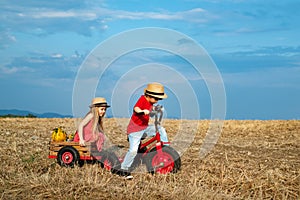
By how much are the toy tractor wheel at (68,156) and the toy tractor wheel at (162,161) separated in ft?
4.63

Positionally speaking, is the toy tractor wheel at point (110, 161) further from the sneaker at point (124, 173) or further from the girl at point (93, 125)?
the girl at point (93, 125)

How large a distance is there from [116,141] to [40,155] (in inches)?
141

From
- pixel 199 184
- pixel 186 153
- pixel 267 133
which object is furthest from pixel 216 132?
pixel 199 184

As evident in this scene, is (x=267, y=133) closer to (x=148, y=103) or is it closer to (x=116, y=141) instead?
(x=116, y=141)

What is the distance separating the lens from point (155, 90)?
24.4 feet

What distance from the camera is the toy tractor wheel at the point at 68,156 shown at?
7996 millimetres

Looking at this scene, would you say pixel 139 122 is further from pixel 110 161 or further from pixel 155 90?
pixel 110 161

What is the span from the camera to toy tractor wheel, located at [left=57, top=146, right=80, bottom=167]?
26.2 ft

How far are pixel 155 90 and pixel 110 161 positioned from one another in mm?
1557

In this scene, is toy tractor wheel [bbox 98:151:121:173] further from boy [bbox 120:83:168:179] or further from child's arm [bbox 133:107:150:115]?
child's arm [bbox 133:107:150:115]

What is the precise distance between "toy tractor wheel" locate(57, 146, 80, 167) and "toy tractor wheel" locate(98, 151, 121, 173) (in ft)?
1.58

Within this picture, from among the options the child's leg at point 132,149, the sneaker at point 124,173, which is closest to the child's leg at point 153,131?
the child's leg at point 132,149

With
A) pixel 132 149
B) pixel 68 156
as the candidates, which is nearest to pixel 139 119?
pixel 132 149

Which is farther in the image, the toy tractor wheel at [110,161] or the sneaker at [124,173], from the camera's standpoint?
the toy tractor wheel at [110,161]
